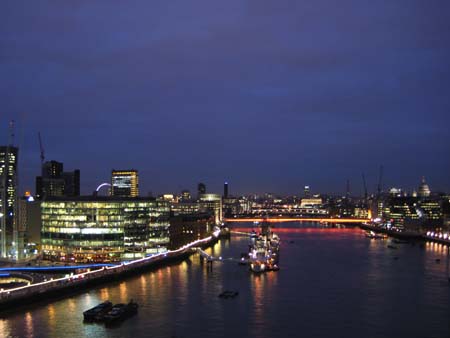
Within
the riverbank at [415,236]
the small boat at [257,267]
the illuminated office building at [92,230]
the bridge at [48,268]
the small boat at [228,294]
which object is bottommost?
the riverbank at [415,236]

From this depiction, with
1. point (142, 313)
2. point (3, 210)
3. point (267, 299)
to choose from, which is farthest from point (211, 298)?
point (3, 210)

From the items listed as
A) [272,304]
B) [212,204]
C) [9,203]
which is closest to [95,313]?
[272,304]

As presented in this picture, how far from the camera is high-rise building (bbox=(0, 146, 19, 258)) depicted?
3456cm

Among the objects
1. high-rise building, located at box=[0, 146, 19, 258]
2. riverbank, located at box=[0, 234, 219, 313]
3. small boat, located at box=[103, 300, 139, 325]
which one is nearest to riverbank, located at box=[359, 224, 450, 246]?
riverbank, located at box=[0, 234, 219, 313]

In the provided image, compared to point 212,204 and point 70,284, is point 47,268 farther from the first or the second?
point 212,204

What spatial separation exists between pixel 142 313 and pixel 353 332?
703 cm

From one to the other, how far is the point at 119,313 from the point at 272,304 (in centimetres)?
586

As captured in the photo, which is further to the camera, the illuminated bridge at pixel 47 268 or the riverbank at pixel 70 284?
the illuminated bridge at pixel 47 268

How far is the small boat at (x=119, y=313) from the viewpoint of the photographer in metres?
18.6

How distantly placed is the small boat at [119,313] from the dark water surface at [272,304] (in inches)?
13.3

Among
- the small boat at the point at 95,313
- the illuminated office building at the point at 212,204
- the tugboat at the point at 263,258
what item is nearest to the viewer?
the small boat at the point at 95,313

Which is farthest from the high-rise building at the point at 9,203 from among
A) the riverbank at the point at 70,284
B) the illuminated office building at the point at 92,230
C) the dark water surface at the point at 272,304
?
the dark water surface at the point at 272,304

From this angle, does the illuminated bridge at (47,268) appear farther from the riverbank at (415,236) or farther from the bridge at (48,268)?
the riverbank at (415,236)

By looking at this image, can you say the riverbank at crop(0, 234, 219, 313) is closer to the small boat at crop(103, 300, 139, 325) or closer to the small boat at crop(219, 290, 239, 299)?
the small boat at crop(103, 300, 139, 325)
